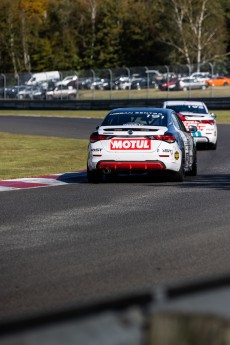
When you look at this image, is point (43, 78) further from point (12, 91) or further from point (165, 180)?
point (165, 180)

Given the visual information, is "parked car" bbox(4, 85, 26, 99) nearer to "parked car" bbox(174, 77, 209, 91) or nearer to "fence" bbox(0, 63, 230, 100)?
"fence" bbox(0, 63, 230, 100)

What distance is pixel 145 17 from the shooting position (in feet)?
355

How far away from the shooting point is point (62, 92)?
6938cm

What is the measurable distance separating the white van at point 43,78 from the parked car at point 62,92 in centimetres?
110

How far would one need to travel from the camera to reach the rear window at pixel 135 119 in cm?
1798

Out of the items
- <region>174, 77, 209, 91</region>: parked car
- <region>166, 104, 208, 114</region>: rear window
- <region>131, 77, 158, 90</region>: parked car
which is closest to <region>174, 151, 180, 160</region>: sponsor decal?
<region>166, 104, 208, 114</region>: rear window

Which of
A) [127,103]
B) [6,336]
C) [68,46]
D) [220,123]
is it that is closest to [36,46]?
[68,46]

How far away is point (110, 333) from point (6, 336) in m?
0.26

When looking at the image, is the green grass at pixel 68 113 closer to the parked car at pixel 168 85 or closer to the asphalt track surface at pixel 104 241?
the parked car at pixel 168 85

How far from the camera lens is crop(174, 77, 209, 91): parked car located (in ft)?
201

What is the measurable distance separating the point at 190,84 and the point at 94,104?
19.1 ft

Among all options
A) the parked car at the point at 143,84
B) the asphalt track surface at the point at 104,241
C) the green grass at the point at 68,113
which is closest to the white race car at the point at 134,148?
the asphalt track surface at the point at 104,241

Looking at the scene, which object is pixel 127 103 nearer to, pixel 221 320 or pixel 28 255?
pixel 28 255

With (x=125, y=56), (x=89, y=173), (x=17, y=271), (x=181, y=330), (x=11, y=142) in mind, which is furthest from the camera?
(x=125, y=56)
